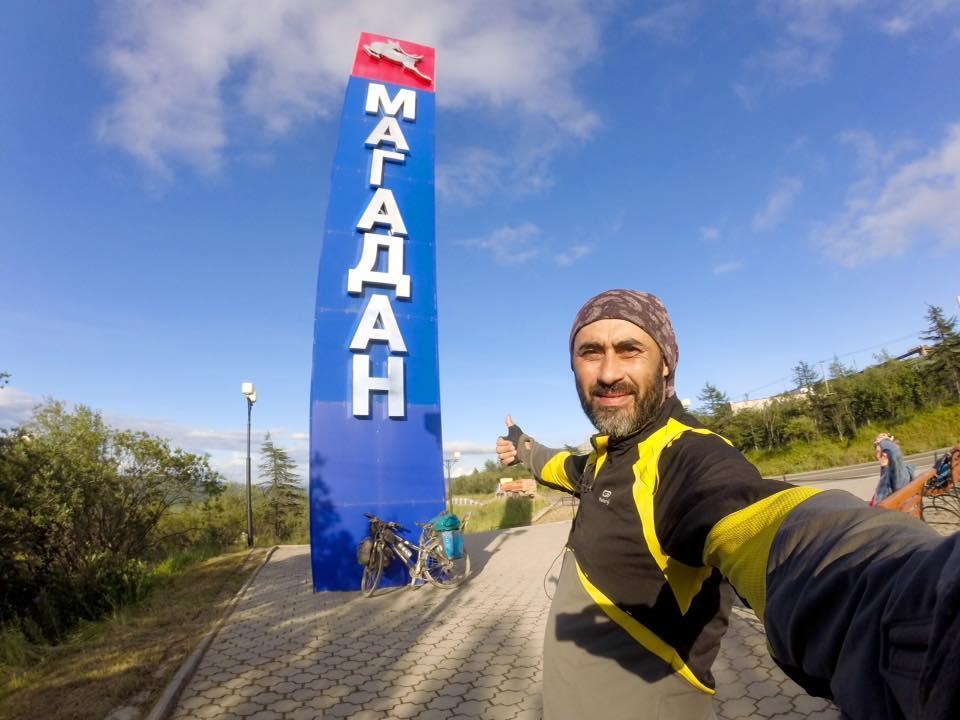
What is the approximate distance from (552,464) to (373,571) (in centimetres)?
671

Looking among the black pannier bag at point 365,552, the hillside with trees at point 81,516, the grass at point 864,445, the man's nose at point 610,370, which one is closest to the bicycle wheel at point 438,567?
the black pannier bag at point 365,552

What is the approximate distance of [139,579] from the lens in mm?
8273

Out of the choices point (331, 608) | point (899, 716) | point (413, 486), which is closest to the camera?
point (899, 716)

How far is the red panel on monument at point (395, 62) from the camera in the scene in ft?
33.8

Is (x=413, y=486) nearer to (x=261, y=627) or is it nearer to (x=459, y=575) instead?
(x=459, y=575)

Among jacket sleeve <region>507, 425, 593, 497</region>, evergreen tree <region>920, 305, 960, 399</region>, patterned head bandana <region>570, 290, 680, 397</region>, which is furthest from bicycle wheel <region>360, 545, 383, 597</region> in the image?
evergreen tree <region>920, 305, 960, 399</region>

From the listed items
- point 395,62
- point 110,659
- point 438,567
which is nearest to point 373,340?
point 438,567

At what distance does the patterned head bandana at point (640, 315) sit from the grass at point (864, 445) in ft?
92.6

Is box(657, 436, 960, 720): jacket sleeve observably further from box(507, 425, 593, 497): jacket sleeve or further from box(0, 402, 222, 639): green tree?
box(0, 402, 222, 639): green tree

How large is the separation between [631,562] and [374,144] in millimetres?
10148

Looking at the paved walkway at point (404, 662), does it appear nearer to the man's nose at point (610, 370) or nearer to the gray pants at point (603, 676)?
the gray pants at point (603, 676)

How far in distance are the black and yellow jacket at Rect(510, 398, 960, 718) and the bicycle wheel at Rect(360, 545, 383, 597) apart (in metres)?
7.03

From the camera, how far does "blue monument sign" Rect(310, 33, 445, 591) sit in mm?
8414

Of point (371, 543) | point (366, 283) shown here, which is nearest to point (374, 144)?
point (366, 283)
